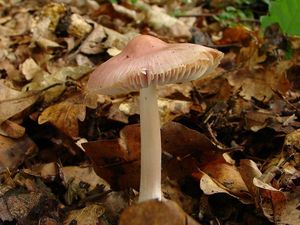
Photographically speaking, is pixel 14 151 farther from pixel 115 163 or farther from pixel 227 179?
pixel 227 179

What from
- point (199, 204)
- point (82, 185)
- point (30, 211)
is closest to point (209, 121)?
point (199, 204)

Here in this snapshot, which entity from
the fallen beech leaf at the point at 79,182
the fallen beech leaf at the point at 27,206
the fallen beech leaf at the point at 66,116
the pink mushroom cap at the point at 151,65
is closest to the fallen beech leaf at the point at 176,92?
the fallen beech leaf at the point at 66,116

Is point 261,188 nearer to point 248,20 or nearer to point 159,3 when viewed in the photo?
point 248,20

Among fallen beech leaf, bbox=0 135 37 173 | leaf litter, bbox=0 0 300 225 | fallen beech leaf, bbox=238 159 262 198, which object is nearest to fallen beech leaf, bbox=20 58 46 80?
leaf litter, bbox=0 0 300 225

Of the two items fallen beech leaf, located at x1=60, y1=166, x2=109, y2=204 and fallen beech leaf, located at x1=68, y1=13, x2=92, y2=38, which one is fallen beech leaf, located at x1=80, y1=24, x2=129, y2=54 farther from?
fallen beech leaf, located at x1=60, y1=166, x2=109, y2=204

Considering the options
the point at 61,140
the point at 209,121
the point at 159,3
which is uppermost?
the point at 209,121

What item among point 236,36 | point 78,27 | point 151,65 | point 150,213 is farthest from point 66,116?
point 236,36

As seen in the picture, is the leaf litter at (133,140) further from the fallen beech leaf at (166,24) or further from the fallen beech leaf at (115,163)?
the fallen beech leaf at (166,24)
